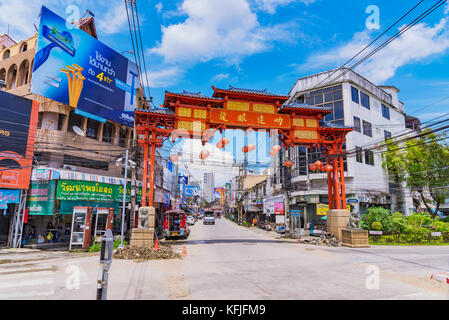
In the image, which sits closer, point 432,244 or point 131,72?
point 432,244

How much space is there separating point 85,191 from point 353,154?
25615 millimetres

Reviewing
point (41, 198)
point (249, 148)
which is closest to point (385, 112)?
point (249, 148)

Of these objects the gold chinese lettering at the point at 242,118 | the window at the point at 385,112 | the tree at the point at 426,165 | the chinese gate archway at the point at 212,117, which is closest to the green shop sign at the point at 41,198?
the chinese gate archway at the point at 212,117

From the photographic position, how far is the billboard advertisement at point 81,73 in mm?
21266

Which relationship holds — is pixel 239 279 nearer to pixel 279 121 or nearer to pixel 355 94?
pixel 279 121

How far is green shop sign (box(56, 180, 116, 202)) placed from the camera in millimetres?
17984

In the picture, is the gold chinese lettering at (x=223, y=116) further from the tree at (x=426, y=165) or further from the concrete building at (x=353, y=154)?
the tree at (x=426, y=165)

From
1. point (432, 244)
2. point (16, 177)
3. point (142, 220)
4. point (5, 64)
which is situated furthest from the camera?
point (5, 64)
